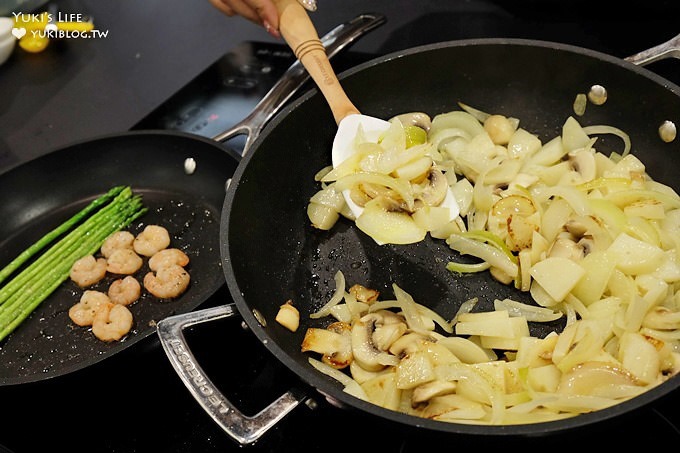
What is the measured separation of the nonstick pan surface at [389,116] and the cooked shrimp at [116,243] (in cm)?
62

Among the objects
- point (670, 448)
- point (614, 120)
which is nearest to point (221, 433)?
point (670, 448)

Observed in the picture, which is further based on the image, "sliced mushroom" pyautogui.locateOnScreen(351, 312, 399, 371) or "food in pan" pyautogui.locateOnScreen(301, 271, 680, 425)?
"sliced mushroom" pyautogui.locateOnScreen(351, 312, 399, 371)

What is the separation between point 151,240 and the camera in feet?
7.32

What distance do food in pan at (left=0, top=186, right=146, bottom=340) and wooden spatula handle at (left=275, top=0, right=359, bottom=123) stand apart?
0.87 meters

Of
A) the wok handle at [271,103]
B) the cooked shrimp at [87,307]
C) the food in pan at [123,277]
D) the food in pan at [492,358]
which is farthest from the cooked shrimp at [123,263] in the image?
the food in pan at [492,358]

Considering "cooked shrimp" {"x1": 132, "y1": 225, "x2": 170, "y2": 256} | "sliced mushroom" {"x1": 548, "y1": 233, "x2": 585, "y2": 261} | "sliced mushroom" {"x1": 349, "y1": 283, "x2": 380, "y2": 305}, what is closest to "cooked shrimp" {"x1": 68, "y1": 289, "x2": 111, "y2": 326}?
"cooked shrimp" {"x1": 132, "y1": 225, "x2": 170, "y2": 256}

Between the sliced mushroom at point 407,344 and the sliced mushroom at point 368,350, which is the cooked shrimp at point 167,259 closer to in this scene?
the sliced mushroom at point 368,350

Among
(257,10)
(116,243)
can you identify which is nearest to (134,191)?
(116,243)

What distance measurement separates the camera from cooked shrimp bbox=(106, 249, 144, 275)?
2.16 m

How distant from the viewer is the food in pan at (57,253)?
2113 mm

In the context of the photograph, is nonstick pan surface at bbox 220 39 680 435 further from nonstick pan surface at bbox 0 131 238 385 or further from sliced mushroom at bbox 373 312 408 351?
nonstick pan surface at bbox 0 131 238 385

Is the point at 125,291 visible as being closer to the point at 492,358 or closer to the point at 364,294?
the point at 364,294

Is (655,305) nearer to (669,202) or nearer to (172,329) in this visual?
(669,202)

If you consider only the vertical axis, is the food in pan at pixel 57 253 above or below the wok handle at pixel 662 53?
below
